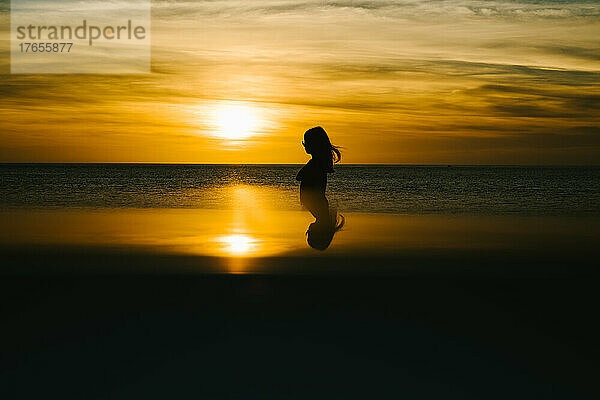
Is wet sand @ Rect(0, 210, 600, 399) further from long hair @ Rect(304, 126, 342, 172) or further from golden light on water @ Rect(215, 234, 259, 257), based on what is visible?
long hair @ Rect(304, 126, 342, 172)

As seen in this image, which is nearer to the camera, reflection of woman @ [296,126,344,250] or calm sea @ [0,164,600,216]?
reflection of woman @ [296,126,344,250]

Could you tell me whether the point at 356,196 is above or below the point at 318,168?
above

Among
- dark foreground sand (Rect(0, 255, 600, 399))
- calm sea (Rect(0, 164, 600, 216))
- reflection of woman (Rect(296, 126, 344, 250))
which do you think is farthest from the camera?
calm sea (Rect(0, 164, 600, 216))

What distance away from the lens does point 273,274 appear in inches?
281

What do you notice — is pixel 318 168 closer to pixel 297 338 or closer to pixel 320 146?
pixel 320 146

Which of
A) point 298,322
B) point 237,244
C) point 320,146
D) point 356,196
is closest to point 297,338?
point 298,322

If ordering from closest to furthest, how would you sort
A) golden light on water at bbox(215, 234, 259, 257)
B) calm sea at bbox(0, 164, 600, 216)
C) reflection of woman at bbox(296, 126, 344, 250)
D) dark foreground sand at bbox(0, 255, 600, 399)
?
dark foreground sand at bbox(0, 255, 600, 399)
golden light on water at bbox(215, 234, 259, 257)
reflection of woman at bbox(296, 126, 344, 250)
calm sea at bbox(0, 164, 600, 216)

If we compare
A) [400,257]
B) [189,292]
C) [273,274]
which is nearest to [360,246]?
[400,257]

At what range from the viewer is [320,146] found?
13.0 meters

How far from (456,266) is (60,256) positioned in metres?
5.78

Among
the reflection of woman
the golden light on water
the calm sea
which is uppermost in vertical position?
the calm sea

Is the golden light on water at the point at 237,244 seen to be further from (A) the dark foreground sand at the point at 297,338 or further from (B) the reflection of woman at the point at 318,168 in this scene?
(A) the dark foreground sand at the point at 297,338

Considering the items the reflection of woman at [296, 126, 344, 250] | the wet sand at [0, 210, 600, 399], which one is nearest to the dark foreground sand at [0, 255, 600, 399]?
the wet sand at [0, 210, 600, 399]

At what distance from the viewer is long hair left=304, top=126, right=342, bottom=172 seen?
508 inches
